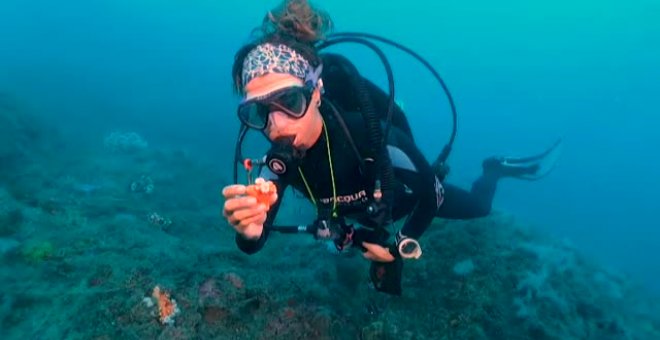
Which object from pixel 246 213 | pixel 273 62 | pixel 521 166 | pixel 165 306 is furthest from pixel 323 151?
pixel 521 166

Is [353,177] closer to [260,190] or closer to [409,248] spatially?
[409,248]

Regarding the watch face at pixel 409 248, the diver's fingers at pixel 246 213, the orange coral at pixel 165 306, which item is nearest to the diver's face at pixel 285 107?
the diver's fingers at pixel 246 213

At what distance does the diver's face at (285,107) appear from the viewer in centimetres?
319

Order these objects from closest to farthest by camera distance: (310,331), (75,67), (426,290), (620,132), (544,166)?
(310,331), (426,290), (544,166), (75,67), (620,132)

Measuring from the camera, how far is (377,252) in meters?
3.70

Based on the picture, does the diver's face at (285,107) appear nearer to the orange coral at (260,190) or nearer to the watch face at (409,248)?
the orange coral at (260,190)

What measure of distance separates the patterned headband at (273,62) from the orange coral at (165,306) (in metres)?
2.15

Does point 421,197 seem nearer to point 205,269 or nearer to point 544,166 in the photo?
point 205,269

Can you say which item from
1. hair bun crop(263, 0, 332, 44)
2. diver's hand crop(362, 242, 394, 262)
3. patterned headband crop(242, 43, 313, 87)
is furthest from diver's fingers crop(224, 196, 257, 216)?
hair bun crop(263, 0, 332, 44)

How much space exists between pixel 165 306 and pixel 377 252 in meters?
2.03

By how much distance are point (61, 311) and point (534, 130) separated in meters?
61.4

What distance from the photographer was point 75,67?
105ft

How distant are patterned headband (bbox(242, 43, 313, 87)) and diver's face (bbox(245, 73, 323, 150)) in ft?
0.15

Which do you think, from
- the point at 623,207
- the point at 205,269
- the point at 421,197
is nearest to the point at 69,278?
the point at 205,269
